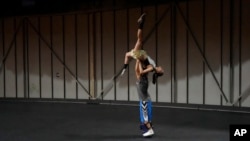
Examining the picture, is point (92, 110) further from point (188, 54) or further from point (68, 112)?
point (188, 54)

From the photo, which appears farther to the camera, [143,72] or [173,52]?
[173,52]

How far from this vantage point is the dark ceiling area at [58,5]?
11617 millimetres

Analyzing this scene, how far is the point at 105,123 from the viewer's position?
8469 millimetres

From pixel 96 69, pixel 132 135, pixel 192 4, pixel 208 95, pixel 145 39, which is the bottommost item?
pixel 132 135

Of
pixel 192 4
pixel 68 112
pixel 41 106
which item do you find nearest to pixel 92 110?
pixel 68 112

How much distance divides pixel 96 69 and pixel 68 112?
9.10 ft

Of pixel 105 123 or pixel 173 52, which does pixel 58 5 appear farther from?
pixel 105 123

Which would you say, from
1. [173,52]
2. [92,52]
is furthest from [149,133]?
[92,52]

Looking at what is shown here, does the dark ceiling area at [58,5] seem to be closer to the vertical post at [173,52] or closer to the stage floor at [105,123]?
the vertical post at [173,52]

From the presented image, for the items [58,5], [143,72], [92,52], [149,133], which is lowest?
[149,133]

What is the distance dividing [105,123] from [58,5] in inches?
215

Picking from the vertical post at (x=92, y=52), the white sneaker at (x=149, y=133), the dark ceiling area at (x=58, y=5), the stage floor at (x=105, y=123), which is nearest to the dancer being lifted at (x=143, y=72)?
the white sneaker at (x=149, y=133)

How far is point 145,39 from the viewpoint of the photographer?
11883 millimetres

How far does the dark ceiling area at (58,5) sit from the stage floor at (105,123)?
319 centimetres
